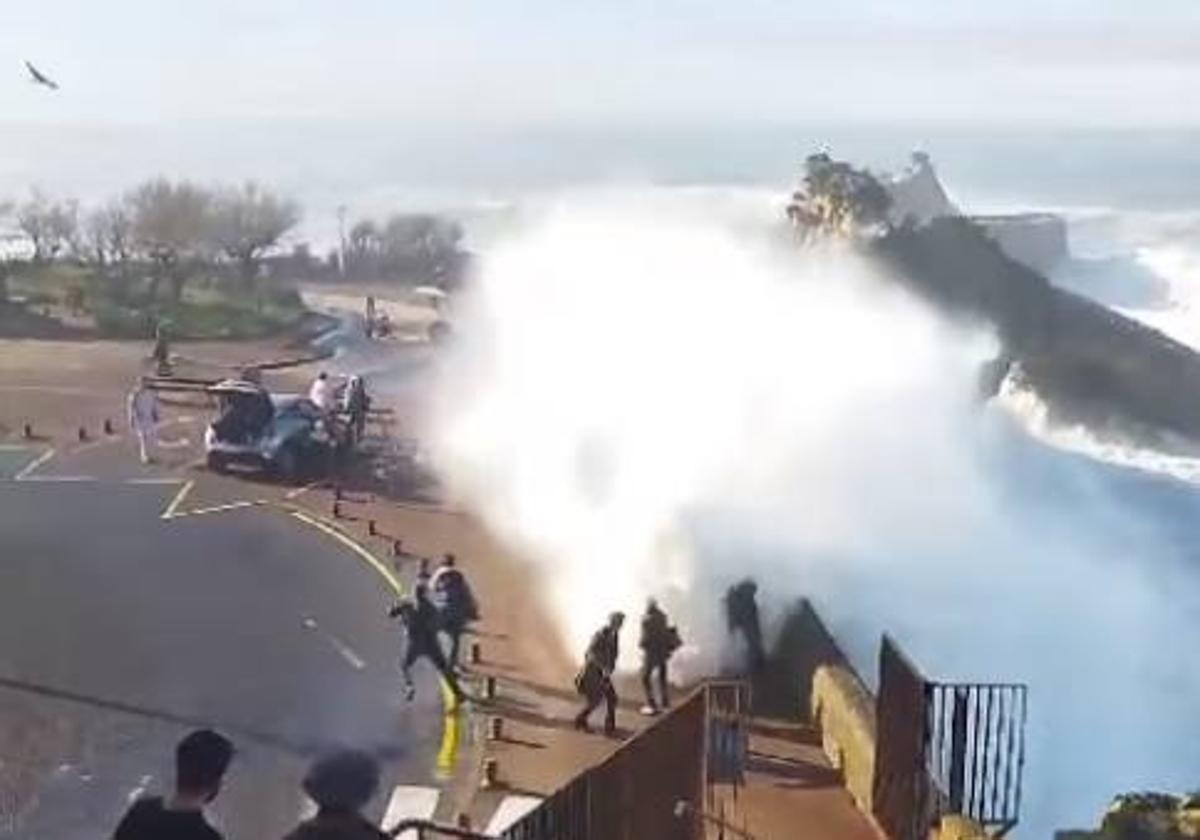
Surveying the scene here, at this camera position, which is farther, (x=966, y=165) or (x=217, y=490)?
(x=966, y=165)

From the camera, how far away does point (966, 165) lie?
79562mm

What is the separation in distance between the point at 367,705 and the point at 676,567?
311 centimetres

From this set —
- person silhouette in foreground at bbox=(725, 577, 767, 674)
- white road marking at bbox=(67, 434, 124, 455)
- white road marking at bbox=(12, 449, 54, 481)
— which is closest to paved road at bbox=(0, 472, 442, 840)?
white road marking at bbox=(12, 449, 54, 481)

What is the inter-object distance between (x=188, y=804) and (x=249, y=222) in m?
36.1

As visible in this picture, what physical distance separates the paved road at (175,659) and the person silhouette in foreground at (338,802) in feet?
20.4

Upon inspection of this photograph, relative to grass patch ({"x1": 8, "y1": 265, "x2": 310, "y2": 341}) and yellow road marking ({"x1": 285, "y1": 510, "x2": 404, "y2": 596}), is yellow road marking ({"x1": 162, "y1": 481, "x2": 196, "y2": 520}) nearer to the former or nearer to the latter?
yellow road marking ({"x1": 285, "y1": 510, "x2": 404, "y2": 596})

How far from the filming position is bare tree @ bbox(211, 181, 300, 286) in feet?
129

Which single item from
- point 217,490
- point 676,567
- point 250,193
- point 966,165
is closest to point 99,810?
point 676,567

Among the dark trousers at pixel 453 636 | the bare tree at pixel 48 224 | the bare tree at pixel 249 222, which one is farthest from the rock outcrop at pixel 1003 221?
the dark trousers at pixel 453 636

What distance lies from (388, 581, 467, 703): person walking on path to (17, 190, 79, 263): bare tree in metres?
25.5

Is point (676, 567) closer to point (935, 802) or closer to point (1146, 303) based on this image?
point (935, 802)

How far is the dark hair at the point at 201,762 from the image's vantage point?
5.42 meters

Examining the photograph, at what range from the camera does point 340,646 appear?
15469mm

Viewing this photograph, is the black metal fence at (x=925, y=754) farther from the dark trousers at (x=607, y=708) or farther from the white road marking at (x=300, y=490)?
the white road marking at (x=300, y=490)
